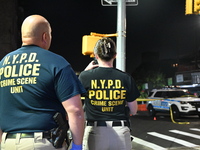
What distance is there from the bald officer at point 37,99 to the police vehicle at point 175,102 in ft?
47.0

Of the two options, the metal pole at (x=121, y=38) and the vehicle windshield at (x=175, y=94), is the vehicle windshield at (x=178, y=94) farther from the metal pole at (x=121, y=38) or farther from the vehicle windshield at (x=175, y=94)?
the metal pole at (x=121, y=38)

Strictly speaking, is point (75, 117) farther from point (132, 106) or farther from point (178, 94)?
point (178, 94)

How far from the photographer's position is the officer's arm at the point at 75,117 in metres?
1.93

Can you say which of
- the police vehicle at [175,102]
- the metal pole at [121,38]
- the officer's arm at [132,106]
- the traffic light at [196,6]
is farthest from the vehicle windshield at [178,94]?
the officer's arm at [132,106]

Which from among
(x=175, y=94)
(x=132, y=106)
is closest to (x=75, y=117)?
(x=132, y=106)

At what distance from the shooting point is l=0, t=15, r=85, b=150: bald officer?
1.92 metres

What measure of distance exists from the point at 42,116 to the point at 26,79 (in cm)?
31

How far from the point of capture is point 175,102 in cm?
1559

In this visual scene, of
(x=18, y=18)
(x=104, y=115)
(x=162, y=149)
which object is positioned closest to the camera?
(x=104, y=115)

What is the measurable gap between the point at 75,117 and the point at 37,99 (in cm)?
32

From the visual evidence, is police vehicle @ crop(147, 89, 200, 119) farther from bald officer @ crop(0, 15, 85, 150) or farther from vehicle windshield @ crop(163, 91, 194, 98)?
bald officer @ crop(0, 15, 85, 150)

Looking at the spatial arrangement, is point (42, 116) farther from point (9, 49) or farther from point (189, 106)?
point (9, 49)

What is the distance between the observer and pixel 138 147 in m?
7.98

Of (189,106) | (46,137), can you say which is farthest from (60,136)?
(189,106)
